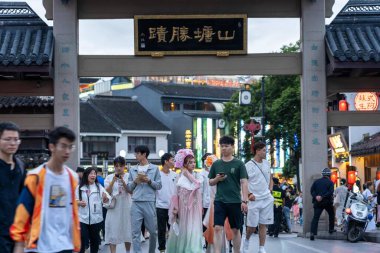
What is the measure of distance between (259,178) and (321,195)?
18.2ft

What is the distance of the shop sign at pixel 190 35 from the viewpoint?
71.0 ft

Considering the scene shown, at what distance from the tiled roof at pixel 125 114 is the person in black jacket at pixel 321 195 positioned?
2038 inches

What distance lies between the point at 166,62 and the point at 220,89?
67060 millimetres

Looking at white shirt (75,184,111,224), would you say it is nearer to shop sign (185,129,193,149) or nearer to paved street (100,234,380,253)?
paved street (100,234,380,253)

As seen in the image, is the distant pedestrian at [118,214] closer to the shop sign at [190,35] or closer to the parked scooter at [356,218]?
the shop sign at [190,35]

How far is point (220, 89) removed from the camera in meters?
88.6

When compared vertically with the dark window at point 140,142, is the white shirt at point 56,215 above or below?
below

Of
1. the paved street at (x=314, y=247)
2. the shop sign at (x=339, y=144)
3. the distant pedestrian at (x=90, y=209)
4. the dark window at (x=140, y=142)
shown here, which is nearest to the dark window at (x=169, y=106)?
the dark window at (x=140, y=142)

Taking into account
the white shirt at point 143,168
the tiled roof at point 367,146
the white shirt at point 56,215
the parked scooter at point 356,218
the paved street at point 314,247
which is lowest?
the paved street at point 314,247

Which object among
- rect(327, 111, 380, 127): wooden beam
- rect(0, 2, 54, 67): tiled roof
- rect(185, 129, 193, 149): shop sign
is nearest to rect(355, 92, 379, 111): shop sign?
rect(327, 111, 380, 127): wooden beam

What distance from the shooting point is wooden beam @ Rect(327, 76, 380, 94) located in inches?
860

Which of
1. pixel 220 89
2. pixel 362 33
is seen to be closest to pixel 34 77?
pixel 362 33

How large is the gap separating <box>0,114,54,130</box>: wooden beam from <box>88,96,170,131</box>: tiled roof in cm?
5082

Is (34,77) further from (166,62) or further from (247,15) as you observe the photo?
(247,15)
